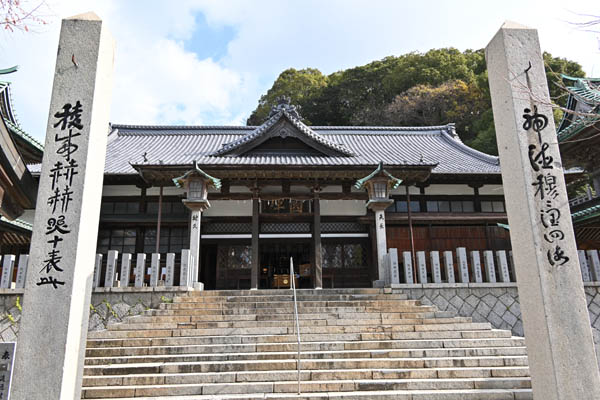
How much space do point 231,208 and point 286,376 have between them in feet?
29.9

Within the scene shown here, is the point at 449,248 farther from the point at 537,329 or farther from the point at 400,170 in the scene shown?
the point at 537,329

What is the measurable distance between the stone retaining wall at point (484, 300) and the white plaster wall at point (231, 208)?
20.7 ft

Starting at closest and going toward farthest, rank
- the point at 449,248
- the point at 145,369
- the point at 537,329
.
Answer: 1. the point at 537,329
2. the point at 145,369
3. the point at 449,248

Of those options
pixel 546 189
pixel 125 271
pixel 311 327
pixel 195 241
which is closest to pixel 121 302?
pixel 125 271

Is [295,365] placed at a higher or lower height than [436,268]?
lower

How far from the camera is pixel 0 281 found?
1069cm

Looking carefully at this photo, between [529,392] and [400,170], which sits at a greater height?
[400,170]

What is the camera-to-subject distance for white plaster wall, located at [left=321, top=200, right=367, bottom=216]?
1503 cm

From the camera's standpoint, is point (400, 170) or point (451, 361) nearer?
point (451, 361)

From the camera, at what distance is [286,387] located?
20.0 ft

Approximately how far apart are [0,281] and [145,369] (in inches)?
265

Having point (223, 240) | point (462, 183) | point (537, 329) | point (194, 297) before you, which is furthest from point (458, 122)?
point (537, 329)

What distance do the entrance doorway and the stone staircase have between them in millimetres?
6025

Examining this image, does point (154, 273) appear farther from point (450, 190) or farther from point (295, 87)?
point (295, 87)
